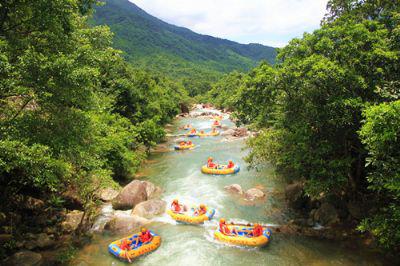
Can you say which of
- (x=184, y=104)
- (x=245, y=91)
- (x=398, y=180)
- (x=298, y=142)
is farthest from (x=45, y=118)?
(x=184, y=104)

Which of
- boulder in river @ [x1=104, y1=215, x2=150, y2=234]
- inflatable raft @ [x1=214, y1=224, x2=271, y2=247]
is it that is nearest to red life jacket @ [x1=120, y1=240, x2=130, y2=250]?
boulder in river @ [x1=104, y1=215, x2=150, y2=234]

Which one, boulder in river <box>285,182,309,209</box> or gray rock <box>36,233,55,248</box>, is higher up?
boulder in river <box>285,182,309,209</box>

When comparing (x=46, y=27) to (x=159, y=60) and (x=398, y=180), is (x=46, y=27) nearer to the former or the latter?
(x=398, y=180)

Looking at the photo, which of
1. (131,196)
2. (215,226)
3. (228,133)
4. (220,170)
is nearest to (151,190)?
(131,196)

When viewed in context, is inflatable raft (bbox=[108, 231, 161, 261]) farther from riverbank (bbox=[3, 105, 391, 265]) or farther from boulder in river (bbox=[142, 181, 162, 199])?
boulder in river (bbox=[142, 181, 162, 199])

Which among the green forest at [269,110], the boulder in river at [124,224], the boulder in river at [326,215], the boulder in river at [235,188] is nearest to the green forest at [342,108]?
the green forest at [269,110]
